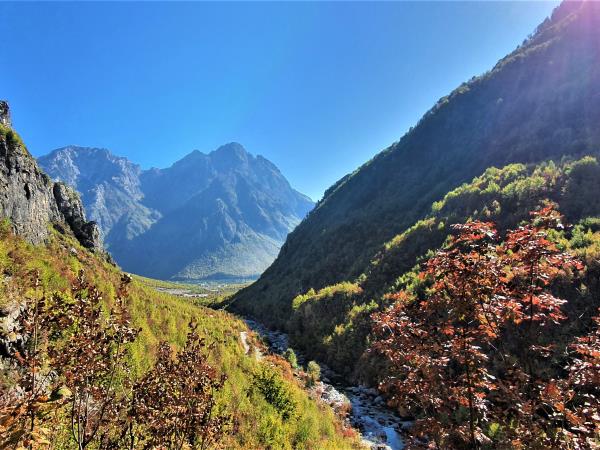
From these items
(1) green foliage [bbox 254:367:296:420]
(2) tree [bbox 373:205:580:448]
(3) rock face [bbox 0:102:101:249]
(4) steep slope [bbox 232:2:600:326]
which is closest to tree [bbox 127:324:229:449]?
(2) tree [bbox 373:205:580:448]

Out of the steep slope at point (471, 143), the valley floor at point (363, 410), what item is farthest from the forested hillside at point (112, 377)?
the steep slope at point (471, 143)

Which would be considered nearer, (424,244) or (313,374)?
(313,374)

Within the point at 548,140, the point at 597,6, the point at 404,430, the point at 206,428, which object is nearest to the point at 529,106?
the point at 548,140

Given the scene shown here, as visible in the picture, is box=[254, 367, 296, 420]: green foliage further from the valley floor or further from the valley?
the valley floor

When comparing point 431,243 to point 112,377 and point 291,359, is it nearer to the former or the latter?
point 291,359

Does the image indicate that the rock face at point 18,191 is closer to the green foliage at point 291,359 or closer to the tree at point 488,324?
the green foliage at point 291,359

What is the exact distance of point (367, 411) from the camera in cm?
1272

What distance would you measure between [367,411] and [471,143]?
45333 mm

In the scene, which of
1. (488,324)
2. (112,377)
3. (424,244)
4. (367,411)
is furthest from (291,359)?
(112,377)

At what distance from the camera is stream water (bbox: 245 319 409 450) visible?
1043cm

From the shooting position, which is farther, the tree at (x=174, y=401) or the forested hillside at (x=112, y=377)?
the tree at (x=174, y=401)

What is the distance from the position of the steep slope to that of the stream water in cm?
1509

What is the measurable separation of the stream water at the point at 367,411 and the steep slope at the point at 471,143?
15.1 meters

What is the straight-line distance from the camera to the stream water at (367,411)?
34.2 ft
